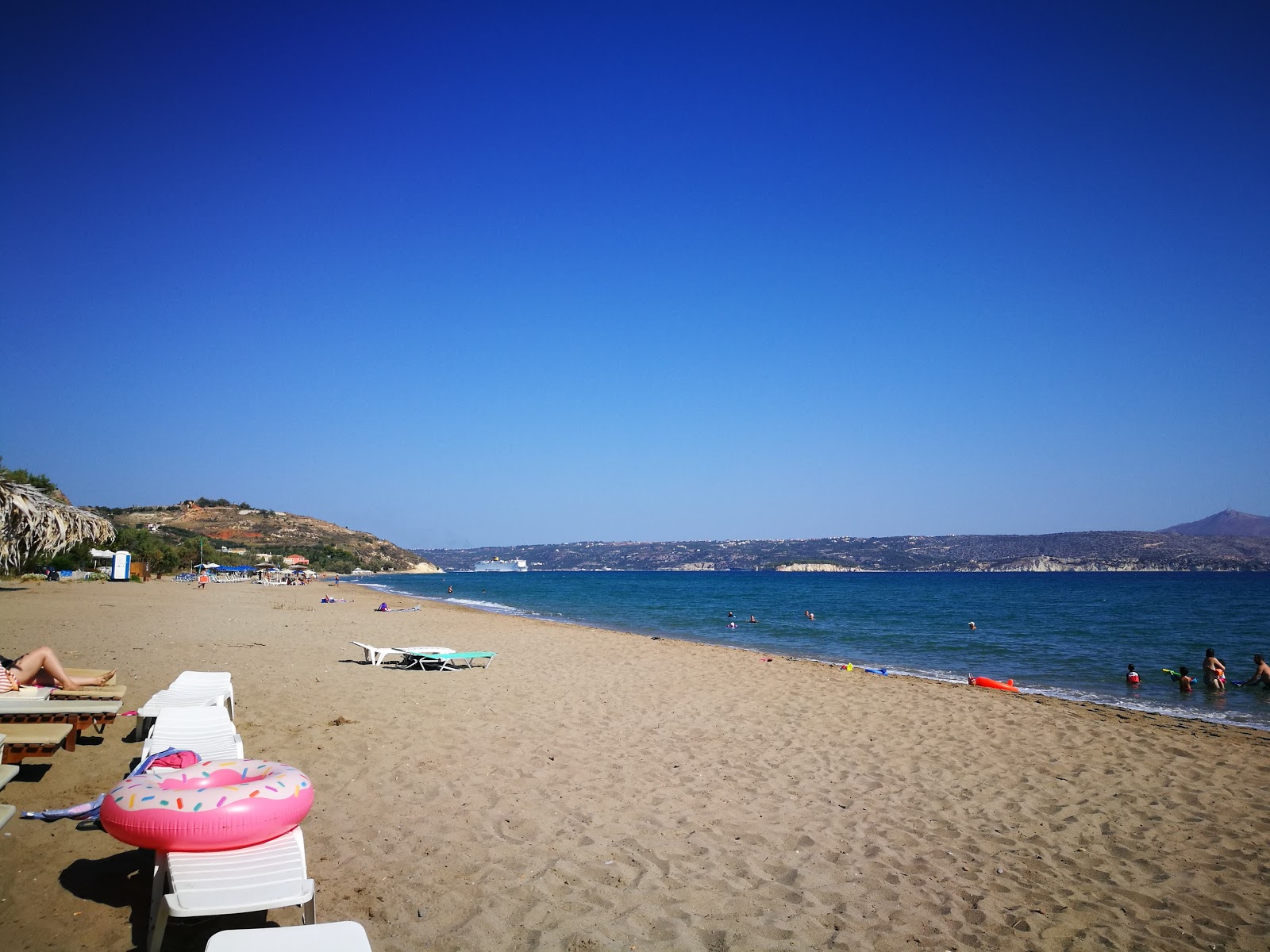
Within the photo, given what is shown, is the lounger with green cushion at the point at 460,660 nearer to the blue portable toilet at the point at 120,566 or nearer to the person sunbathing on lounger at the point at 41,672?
the person sunbathing on lounger at the point at 41,672

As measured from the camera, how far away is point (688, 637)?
2488 cm

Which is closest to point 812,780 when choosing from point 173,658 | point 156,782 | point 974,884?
point 974,884

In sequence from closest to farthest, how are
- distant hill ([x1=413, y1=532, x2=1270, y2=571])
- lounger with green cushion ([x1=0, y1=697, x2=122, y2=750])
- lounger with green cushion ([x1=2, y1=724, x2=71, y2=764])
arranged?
lounger with green cushion ([x1=2, y1=724, x2=71, y2=764])
lounger with green cushion ([x1=0, y1=697, x2=122, y2=750])
distant hill ([x1=413, y1=532, x2=1270, y2=571])

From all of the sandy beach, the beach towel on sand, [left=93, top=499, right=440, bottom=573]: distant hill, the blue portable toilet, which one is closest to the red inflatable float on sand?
the sandy beach

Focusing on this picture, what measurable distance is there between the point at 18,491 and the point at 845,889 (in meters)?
14.1

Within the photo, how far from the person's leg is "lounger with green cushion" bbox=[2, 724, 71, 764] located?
186 centimetres

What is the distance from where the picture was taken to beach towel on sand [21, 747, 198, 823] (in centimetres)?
463

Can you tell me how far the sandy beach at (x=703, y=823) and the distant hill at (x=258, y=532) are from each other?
68840 mm

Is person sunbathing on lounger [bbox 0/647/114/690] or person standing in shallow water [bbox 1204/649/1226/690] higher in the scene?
person sunbathing on lounger [bbox 0/647/114/690]

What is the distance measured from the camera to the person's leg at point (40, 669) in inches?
282

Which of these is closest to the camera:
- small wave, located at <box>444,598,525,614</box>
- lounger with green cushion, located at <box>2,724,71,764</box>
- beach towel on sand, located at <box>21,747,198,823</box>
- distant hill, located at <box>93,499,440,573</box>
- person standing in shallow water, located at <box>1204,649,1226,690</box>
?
beach towel on sand, located at <box>21,747,198,823</box>

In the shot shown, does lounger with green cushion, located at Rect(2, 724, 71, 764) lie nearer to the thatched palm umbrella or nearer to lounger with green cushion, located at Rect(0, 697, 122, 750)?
lounger with green cushion, located at Rect(0, 697, 122, 750)

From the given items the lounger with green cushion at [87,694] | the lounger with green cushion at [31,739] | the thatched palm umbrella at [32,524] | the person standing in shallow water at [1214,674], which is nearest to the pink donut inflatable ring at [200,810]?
the lounger with green cushion at [31,739]

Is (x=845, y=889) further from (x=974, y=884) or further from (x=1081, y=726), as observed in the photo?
(x=1081, y=726)
